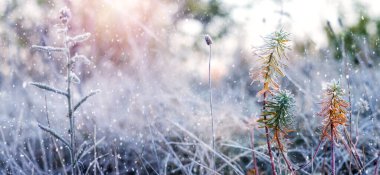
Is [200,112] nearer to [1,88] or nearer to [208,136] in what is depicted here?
[208,136]

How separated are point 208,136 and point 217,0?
4779 mm

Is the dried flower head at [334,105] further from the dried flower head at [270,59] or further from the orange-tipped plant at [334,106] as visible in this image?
the dried flower head at [270,59]

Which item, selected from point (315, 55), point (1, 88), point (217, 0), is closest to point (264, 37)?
point (1, 88)

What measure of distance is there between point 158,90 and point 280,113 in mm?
2008

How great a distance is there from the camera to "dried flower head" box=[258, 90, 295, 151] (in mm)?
1123

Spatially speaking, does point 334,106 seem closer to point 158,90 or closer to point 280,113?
point 280,113

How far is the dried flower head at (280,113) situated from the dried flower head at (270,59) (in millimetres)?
30

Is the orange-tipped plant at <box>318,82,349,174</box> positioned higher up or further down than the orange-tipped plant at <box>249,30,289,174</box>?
further down

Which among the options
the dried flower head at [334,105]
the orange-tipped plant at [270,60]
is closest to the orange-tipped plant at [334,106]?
the dried flower head at [334,105]

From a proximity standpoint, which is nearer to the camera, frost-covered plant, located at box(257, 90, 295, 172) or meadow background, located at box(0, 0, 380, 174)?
frost-covered plant, located at box(257, 90, 295, 172)

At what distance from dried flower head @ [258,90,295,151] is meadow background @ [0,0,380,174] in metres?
0.33

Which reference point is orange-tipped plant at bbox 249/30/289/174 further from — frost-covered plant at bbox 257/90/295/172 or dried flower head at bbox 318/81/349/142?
dried flower head at bbox 318/81/349/142

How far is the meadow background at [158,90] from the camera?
6.64 ft

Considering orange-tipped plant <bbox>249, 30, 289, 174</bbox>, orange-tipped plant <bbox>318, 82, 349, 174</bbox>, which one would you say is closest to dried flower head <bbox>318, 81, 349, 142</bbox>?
orange-tipped plant <bbox>318, 82, 349, 174</bbox>
